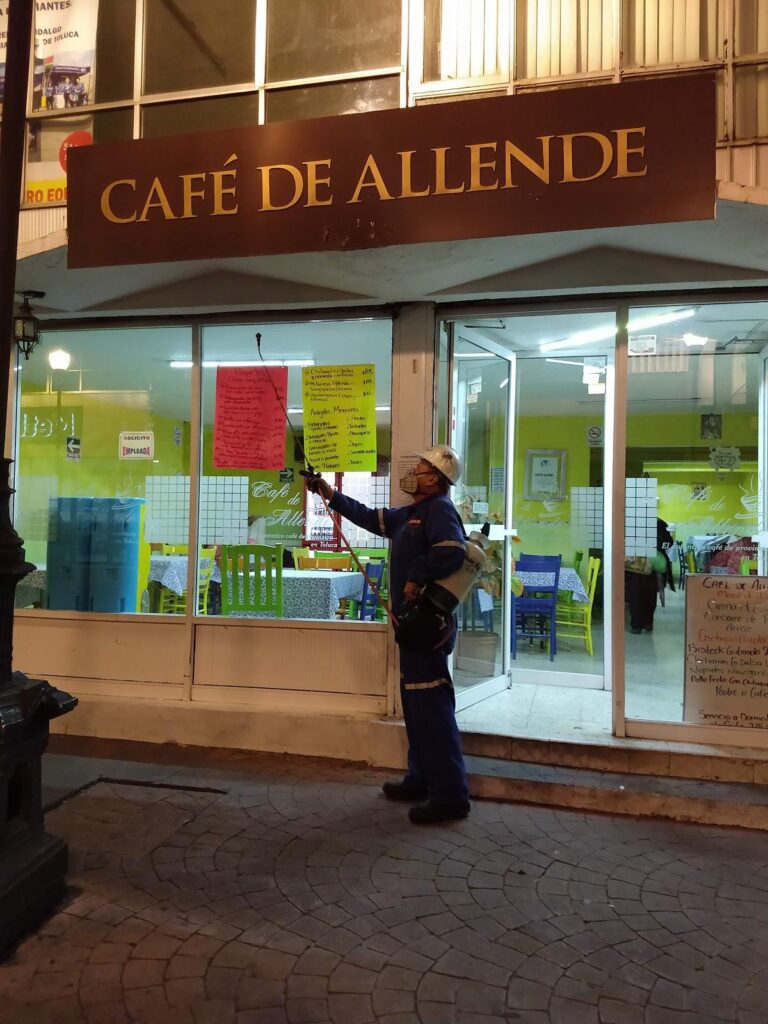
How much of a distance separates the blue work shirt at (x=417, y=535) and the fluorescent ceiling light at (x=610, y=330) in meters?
1.93

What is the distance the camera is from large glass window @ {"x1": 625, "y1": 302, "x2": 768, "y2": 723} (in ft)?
15.1

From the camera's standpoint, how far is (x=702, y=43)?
4215 mm

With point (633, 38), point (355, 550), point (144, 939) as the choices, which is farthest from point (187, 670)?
point (633, 38)

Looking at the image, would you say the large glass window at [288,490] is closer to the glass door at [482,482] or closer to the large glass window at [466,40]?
the glass door at [482,482]

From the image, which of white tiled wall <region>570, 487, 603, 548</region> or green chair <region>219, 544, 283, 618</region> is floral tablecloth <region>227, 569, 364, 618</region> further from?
white tiled wall <region>570, 487, 603, 548</region>

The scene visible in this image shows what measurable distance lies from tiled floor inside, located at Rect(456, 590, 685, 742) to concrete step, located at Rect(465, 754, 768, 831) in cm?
32

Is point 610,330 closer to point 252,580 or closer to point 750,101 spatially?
point 750,101

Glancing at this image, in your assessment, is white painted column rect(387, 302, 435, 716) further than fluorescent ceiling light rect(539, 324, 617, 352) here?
No

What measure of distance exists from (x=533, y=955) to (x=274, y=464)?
11.5 ft

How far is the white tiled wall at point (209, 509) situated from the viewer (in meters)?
5.25

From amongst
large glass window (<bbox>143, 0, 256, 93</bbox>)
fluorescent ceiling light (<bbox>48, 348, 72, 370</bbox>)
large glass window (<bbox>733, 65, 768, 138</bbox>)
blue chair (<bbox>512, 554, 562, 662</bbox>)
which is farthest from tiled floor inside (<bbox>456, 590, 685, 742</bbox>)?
large glass window (<bbox>143, 0, 256, 93</bbox>)

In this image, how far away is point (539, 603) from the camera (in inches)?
261

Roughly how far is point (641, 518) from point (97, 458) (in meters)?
4.14

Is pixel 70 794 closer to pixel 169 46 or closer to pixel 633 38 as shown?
pixel 169 46
